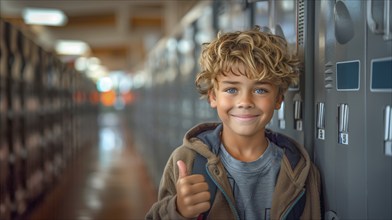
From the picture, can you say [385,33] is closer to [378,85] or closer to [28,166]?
[378,85]

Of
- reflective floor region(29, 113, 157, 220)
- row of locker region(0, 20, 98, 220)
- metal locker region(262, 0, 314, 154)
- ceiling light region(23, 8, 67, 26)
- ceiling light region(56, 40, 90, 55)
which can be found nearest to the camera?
metal locker region(262, 0, 314, 154)

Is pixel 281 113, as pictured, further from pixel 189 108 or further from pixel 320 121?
pixel 189 108

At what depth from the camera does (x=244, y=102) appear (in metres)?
1.81

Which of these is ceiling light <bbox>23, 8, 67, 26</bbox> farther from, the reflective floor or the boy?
the boy

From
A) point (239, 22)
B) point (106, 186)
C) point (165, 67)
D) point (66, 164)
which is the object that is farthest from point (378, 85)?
point (66, 164)

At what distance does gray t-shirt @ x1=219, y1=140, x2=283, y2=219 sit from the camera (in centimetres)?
185

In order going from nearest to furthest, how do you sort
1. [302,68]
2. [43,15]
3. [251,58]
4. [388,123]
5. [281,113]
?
[388,123], [251,58], [302,68], [281,113], [43,15]

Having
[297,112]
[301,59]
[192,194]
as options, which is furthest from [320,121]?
[192,194]

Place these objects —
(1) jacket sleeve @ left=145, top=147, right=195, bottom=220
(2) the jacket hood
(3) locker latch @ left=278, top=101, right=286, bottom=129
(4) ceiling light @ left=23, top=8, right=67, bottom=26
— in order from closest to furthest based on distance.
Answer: (1) jacket sleeve @ left=145, top=147, right=195, bottom=220 → (2) the jacket hood → (3) locker latch @ left=278, top=101, right=286, bottom=129 → (4) ceiling light @ left=23, top=8, right=67, bottom=26

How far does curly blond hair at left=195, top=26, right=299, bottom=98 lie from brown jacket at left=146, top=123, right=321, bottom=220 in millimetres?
224

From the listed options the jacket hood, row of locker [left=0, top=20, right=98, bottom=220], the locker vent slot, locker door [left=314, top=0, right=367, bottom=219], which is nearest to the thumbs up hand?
the jacket hood

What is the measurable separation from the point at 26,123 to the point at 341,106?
4.60m

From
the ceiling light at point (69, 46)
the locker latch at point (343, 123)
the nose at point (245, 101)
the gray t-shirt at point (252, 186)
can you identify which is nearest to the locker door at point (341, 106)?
the locker latch at point (343, 123)

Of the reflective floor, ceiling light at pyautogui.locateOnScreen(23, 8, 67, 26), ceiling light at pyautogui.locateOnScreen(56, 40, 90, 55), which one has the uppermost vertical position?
ceiling light at pyautogui.locateOnScreen(23, 8, 67, 26)
